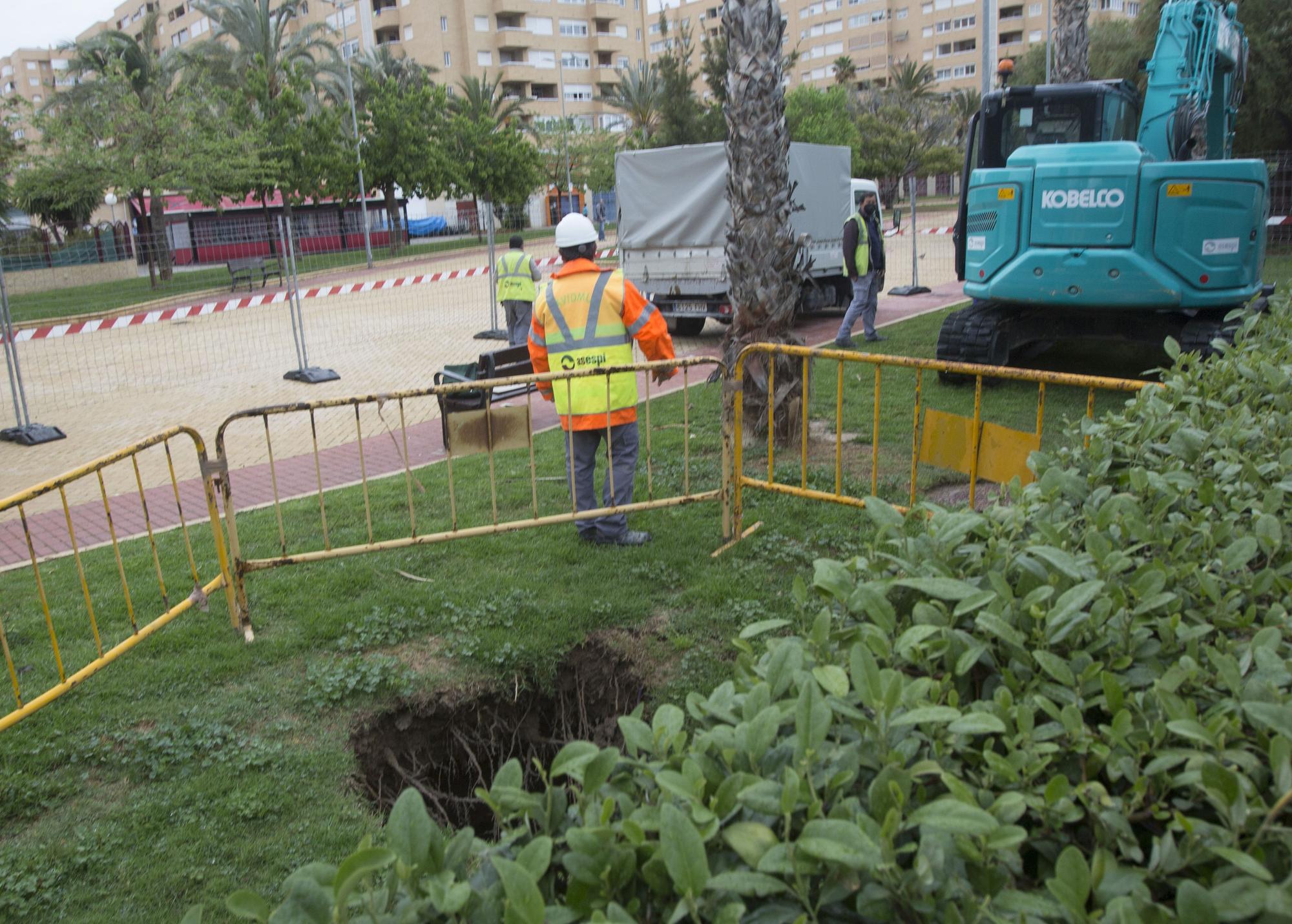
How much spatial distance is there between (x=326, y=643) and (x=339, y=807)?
1387 millimetres

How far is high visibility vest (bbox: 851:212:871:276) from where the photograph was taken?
13.1m

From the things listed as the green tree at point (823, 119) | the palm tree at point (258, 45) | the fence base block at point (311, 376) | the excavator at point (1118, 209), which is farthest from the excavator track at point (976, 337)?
the palm tree at point (258, 45)

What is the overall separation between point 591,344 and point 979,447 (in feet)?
7.34

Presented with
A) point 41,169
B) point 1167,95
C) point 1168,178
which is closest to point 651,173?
point 1167,95

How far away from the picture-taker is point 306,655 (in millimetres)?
4910

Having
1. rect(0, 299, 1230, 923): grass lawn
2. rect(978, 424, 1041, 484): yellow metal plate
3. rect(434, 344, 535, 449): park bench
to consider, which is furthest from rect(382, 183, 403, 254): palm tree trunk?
rect(978, 424, 1041, 484): yellow metal plate

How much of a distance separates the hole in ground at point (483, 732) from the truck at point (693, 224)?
1046 centimetres

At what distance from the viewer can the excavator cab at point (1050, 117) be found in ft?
32.4

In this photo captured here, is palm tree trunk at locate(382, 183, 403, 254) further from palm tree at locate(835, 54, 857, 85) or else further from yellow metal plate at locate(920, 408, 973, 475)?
yellow metal plate at locate(920, 408, 973, 475)

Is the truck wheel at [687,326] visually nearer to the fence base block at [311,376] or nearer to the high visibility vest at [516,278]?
the high visibility vest at [516,278]

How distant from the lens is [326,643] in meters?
5.02

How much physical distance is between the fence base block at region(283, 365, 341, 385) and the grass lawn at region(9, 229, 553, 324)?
468 cm

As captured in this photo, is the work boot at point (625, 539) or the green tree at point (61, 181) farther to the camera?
the green tree at point (61, 181)

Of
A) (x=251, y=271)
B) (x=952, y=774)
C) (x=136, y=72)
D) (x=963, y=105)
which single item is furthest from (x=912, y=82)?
(x=952, y=774)
